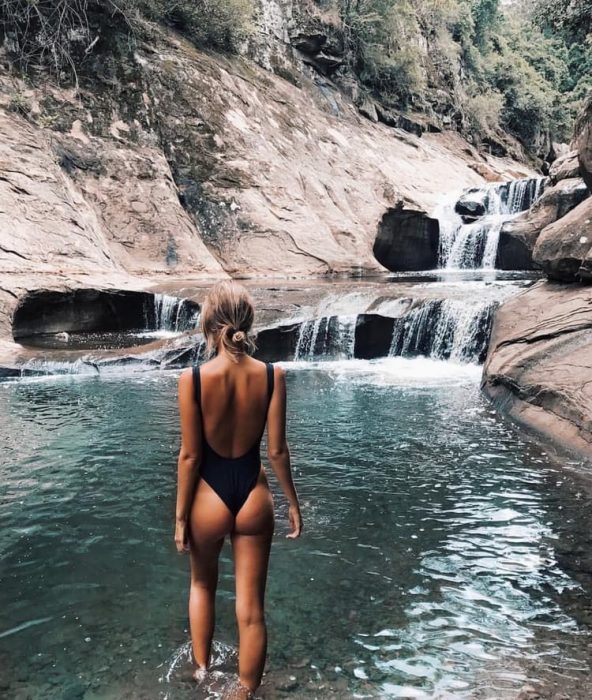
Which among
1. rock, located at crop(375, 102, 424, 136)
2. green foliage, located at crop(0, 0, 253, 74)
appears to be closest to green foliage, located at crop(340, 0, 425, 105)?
rock, located at crop(375, 102, 424, 136)

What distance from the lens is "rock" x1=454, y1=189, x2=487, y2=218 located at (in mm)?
22672

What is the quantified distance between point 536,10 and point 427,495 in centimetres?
1163

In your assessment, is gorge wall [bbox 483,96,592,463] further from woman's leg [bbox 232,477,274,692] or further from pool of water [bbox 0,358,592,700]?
Result: woman's leg [bbox 232,477,274,692]

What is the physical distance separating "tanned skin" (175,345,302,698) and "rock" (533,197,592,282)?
7750 mm

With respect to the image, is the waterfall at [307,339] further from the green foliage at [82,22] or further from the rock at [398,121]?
the rock at [398,121]

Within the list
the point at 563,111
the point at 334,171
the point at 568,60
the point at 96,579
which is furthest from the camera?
the point at 568,60

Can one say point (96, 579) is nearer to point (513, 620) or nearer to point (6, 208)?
point (513, 620)

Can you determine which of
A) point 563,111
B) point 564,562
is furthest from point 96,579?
point 563,111

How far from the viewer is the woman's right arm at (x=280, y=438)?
278 cm

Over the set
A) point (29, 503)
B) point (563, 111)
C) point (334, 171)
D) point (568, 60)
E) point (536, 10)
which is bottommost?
point (29, 503)

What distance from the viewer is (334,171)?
2234cm

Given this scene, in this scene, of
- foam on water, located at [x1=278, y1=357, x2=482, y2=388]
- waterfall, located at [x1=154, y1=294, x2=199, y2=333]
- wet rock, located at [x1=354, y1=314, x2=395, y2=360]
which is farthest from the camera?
waterfall, located at [x1=154, y1=294, x2=199, y2=333]

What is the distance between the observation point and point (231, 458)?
278cm

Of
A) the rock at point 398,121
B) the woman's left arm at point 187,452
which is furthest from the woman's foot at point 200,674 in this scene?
the rock at point 398,121
